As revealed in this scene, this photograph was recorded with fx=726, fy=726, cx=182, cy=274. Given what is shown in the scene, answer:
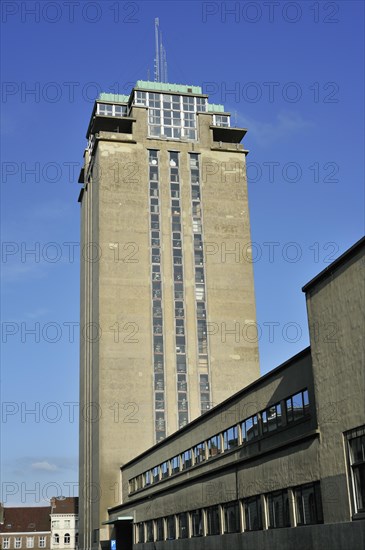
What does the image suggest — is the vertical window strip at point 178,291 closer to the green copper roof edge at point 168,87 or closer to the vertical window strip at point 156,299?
the vertical window strip at point 156,299

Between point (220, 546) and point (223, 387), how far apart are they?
137ft

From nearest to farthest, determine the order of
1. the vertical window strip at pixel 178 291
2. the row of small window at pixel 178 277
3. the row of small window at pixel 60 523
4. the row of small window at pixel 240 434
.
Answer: the row of small window at pixel 240 434
the row of small window at pixel 178 277
the vertical window strip at pixel 178 291
the row of small window at pixel 60 523

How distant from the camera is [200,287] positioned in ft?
280

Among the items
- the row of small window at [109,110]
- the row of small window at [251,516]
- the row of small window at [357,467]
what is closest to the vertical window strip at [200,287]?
the row of small window at [109,110]

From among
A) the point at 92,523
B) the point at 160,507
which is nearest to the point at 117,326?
the point at 92,523

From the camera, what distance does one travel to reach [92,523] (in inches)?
3098

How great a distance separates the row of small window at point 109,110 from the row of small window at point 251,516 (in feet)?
196

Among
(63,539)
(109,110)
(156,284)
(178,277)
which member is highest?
(109,110)

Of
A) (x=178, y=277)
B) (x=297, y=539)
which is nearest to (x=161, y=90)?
(x=178, y=277)

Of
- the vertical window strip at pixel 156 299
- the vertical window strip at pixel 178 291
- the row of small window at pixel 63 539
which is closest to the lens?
the vertical window strip at pixel 156 299

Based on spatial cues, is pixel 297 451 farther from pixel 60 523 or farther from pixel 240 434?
pixel 60 523

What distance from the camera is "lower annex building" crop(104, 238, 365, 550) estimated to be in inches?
1008

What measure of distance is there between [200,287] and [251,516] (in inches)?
2007

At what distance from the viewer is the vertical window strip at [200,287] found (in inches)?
3194
